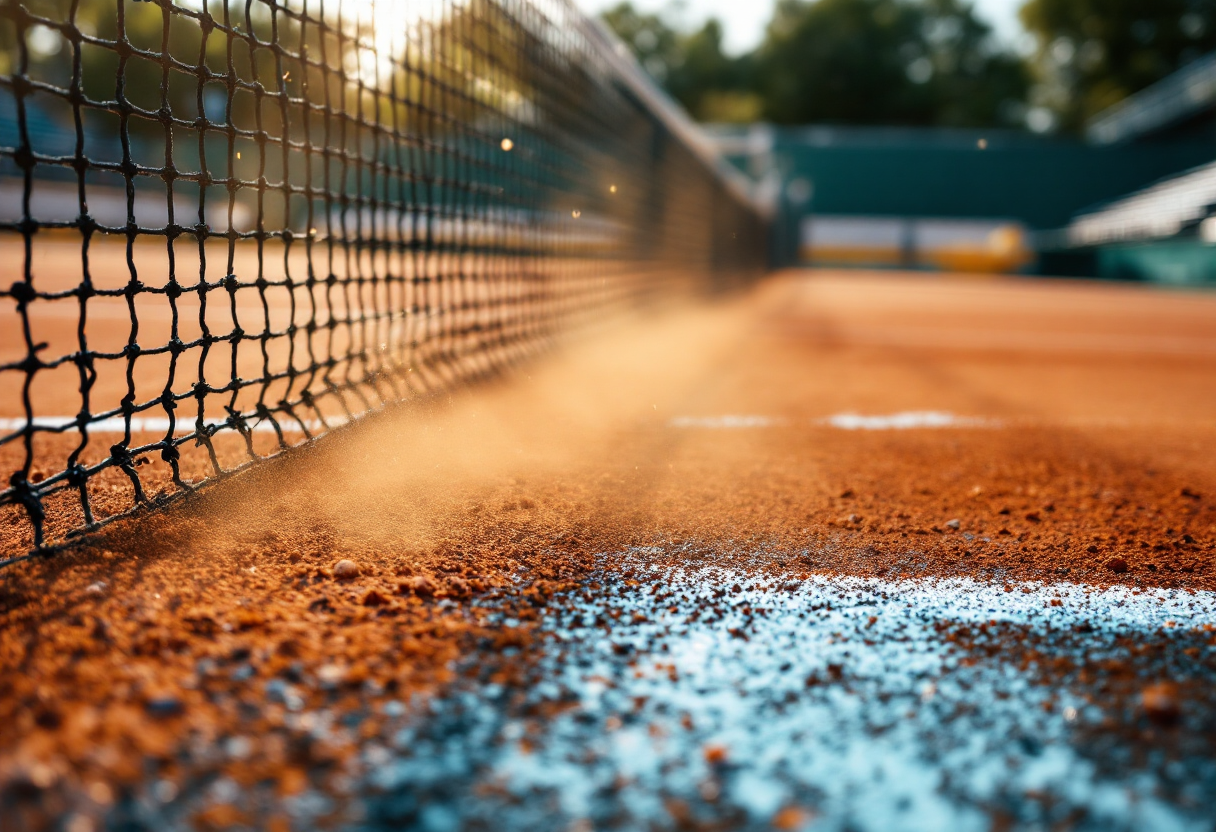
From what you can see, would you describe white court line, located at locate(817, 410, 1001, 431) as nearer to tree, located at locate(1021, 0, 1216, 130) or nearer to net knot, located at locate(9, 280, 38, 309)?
net knot, located at locate(9, 280, 38, 309)

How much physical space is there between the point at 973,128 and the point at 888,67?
571 centimetres

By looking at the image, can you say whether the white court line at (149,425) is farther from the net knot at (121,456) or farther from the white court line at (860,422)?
the white court line at (860,422)

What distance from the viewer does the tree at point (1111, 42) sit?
3928 centimetres

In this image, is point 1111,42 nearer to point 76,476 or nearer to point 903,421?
point 903,421

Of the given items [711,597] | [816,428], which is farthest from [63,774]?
[816,428]

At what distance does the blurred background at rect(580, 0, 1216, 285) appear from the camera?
27.0 metres

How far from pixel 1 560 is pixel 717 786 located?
1.14 meters

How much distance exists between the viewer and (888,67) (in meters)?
48.1

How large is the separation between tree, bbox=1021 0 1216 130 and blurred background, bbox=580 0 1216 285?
0.22 ft

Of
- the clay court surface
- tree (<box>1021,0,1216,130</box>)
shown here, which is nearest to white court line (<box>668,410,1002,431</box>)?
the clay court surface

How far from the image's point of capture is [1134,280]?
22094 millimetres

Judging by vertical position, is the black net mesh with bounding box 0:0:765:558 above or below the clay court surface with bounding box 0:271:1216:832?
above

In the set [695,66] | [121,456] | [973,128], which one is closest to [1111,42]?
[973,128]

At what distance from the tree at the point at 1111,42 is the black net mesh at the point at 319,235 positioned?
39398 millimetres
